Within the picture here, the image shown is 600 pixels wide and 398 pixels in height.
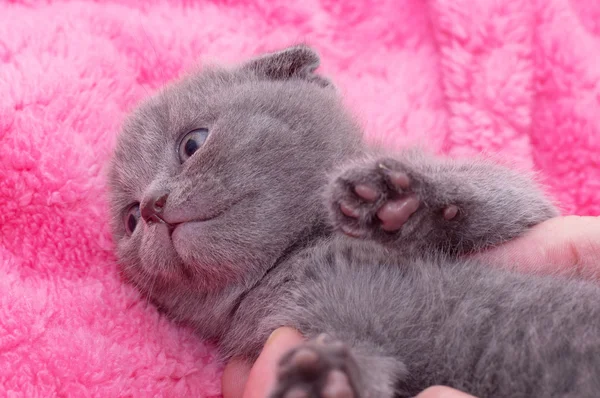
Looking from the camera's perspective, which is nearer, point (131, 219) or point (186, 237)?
point (186, 237)

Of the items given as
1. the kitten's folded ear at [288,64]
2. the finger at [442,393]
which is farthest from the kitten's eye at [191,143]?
the finger at [442,393]

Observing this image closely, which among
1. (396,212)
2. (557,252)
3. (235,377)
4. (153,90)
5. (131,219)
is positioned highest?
(153,90)

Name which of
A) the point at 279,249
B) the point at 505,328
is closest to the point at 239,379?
the point at 279,249

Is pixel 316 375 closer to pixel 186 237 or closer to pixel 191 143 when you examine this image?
pixel 186 237

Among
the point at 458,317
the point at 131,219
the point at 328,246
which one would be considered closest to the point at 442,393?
the point at 458,317

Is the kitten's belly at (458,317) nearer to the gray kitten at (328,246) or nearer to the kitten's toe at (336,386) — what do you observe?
the gray kitten at (328,246)

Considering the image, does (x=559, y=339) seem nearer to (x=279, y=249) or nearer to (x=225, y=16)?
(x=279, y=249)

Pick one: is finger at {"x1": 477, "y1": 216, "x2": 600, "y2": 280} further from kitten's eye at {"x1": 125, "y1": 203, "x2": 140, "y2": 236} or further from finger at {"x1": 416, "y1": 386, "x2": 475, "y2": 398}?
kitten's eye at {"x1": 125, "y1": 203, "x2": 140, "y2": 236}
